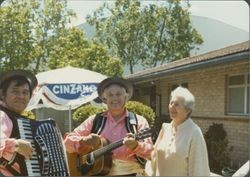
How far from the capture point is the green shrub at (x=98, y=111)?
10.8 ft

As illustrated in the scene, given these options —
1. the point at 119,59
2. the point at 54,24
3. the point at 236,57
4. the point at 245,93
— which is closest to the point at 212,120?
the point at 245,93

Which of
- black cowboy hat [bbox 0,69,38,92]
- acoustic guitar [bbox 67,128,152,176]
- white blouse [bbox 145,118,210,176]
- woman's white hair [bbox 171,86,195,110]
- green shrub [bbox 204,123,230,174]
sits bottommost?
green shrub [bbox 204,123,230,174]

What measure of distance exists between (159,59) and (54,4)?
7.01 feet

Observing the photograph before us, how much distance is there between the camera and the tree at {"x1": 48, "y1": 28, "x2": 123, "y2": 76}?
13.9 ft

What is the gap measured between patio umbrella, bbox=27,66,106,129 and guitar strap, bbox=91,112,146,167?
0.84 m

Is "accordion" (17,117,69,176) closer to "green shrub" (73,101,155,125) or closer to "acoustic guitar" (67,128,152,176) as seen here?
"acoustic guitar" (67,128,152,176)

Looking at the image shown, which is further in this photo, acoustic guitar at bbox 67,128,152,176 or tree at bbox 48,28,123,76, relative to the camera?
tree at bbox 48,28,123,76

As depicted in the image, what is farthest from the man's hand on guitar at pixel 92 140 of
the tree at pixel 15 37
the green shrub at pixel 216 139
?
the green shrub at pixel 216 139

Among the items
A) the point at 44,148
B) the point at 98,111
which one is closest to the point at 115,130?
the point at 44,148

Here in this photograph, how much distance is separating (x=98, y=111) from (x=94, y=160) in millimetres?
830

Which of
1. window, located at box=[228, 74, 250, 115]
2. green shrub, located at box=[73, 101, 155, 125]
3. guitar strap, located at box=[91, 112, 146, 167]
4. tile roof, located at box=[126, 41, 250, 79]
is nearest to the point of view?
guitar strap, located at box=[91, 112, 146, 167]

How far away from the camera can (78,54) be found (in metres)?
4.82

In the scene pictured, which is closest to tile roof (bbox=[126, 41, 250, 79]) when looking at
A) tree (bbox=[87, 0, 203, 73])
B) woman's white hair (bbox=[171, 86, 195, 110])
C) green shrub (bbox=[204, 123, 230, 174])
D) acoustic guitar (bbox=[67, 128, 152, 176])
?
tree (bbox=[87, 0, 203, 73])

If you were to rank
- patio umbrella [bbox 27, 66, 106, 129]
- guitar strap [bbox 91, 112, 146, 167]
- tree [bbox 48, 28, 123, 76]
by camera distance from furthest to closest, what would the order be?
tree [bbox 48, 28, 123, 76] → patio umbrella [bbox 27, 66, 106, 129] → guitar strap [bbox 91, 112, 146, 167]
